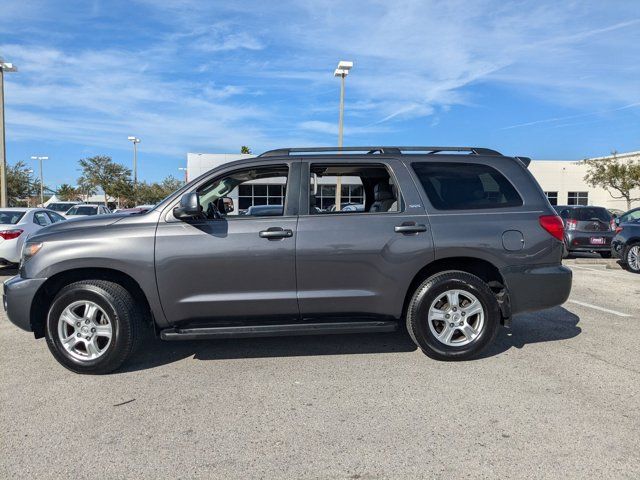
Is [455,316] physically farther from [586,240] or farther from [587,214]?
[587,214]

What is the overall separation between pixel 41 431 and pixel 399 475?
2.35m

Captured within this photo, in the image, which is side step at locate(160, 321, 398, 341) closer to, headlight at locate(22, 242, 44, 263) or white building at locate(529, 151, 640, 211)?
headlight at locate(22, 242, 44, 263)

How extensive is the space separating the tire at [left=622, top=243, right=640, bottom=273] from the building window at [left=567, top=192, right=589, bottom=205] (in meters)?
37.8

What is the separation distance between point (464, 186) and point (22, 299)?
163 inches

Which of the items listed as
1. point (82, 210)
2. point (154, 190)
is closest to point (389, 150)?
point (82, 210)

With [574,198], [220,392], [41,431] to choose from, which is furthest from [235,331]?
[574,198]

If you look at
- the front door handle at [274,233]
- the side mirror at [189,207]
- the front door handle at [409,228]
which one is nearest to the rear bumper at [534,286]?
the front door handle at [409,228]

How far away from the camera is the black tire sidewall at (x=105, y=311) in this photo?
4203 millimetres

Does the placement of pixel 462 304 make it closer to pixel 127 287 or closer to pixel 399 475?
pixel 399 475

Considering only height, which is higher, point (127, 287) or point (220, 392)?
point (127, 287)

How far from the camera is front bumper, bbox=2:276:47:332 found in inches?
167

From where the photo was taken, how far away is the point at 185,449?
9.95 ft

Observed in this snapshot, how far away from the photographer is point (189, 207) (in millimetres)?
4156

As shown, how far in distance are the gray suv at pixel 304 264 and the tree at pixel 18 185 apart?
134 feet
